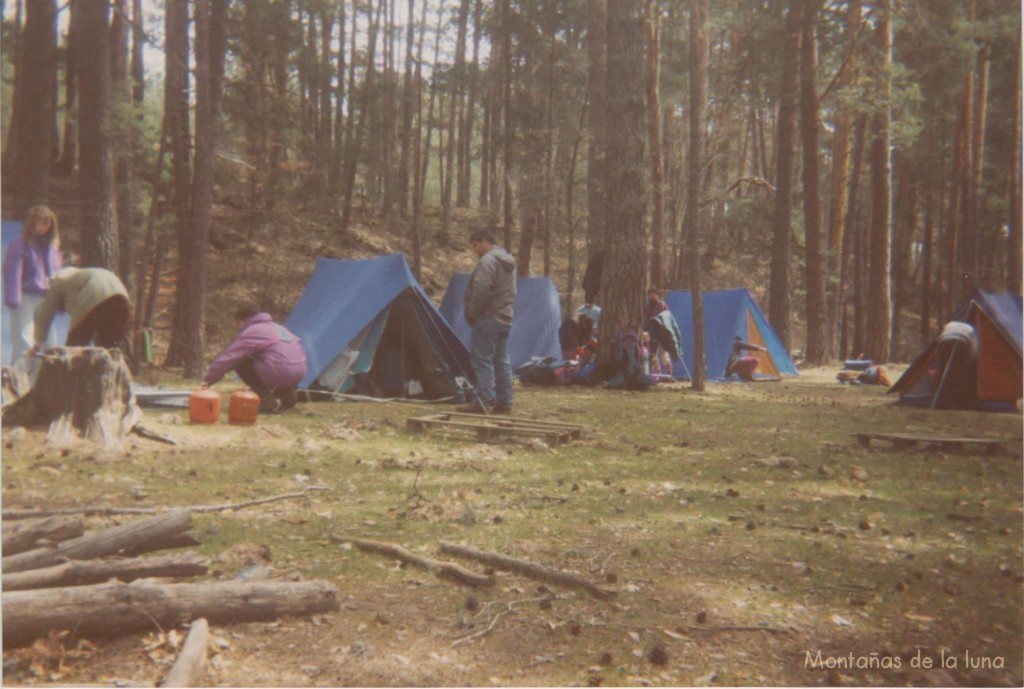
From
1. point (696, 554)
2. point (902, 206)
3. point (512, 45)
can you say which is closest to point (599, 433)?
point (696, 554)

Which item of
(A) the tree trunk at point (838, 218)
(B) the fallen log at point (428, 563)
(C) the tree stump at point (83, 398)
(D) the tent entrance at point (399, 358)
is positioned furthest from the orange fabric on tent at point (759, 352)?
(B) the fallen log at point (428, 563)

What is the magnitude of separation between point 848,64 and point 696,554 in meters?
6.28

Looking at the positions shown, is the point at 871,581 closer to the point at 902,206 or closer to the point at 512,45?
the point at 902,206

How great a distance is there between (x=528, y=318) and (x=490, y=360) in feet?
16.5

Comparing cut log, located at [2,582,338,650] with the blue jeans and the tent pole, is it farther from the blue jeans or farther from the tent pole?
the tent pole

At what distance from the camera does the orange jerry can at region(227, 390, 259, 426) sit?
5.60 meters

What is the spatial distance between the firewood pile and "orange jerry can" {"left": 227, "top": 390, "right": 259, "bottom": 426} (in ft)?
9.88

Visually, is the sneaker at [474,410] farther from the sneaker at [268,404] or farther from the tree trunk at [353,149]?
the tree trunk at [353,149]

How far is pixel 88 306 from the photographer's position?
4.16m

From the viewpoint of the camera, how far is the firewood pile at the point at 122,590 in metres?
2.08

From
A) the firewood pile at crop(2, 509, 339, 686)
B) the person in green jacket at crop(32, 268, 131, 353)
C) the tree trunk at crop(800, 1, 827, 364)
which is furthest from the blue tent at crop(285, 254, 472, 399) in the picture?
the tree trunk at crop(800, 1, 827, 364)

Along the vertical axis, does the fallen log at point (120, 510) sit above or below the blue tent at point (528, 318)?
below

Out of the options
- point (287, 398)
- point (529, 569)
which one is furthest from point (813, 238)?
point (529, 569)

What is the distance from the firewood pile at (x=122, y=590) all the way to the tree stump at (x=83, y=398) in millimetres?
1397
